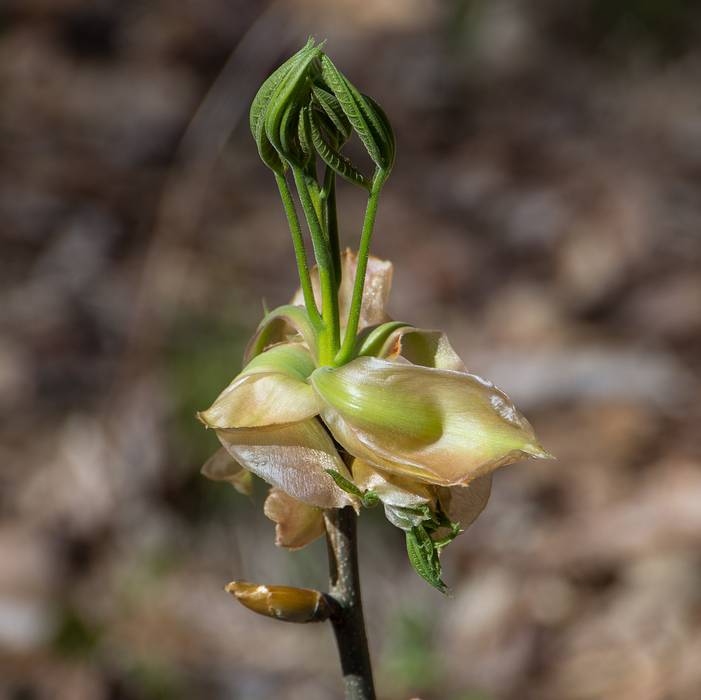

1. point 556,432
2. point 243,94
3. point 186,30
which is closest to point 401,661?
point 556,432

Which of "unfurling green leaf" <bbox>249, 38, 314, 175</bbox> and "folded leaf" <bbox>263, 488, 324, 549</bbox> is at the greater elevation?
"unfurling green leaf" <bbox>249, 38, 314, 175</bbox>

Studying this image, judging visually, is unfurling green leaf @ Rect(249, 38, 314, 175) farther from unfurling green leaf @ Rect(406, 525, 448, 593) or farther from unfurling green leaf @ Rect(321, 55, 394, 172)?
unfurling green leaf @ Rect(406, 525, 448, 593)

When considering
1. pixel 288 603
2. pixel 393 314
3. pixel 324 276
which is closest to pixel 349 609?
pixel 288 603

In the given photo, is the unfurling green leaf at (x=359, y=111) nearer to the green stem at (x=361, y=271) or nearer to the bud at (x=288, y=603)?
the green stem at (x=361, y=271)

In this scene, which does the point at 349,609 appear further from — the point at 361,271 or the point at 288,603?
the point at 361,271

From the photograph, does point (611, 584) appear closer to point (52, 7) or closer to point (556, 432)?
point (556, 432)

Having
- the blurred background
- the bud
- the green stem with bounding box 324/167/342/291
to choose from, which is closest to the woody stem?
the bud
